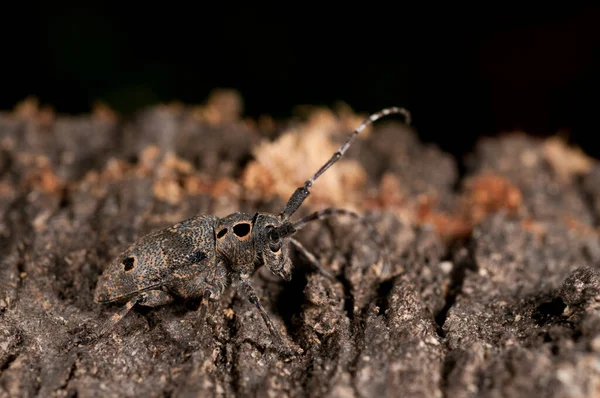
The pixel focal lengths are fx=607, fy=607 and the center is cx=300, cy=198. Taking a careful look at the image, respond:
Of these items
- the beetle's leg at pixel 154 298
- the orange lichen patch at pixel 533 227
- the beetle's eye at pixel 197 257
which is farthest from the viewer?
the orange lichen patch at pixel 533 227

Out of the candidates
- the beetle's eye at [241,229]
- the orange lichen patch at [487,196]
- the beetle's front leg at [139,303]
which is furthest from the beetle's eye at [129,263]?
the orange lichen patch at [487,196]

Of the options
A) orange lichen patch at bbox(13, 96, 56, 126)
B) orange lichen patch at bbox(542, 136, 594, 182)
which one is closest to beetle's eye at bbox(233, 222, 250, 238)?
orange lichen patch at bbox(13, 96, 56, 126)

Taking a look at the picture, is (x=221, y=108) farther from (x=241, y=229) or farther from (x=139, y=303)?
(x=139, y=303)

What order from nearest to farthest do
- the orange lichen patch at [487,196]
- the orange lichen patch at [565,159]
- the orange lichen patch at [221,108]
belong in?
the orange lichen patch at [487,196] → the orange lichen patch at [565,159] → the orange lichen patch at [221,108]

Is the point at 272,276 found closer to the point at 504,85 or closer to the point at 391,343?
the point at 391,343

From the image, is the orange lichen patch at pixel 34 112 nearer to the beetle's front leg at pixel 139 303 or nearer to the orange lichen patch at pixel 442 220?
the beetle's front leg at pixel 139 303

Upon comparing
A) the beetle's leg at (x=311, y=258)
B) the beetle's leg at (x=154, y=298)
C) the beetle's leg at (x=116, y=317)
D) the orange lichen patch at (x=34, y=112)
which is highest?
the orange lichen patch at (x=34, y=112)

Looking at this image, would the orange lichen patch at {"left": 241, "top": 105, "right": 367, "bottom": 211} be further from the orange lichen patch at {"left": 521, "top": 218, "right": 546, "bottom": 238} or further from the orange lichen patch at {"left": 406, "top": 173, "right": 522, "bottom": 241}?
the orange lichen patch at {"left": 521, "top": 218, "right": 546, "bottom": 238}
